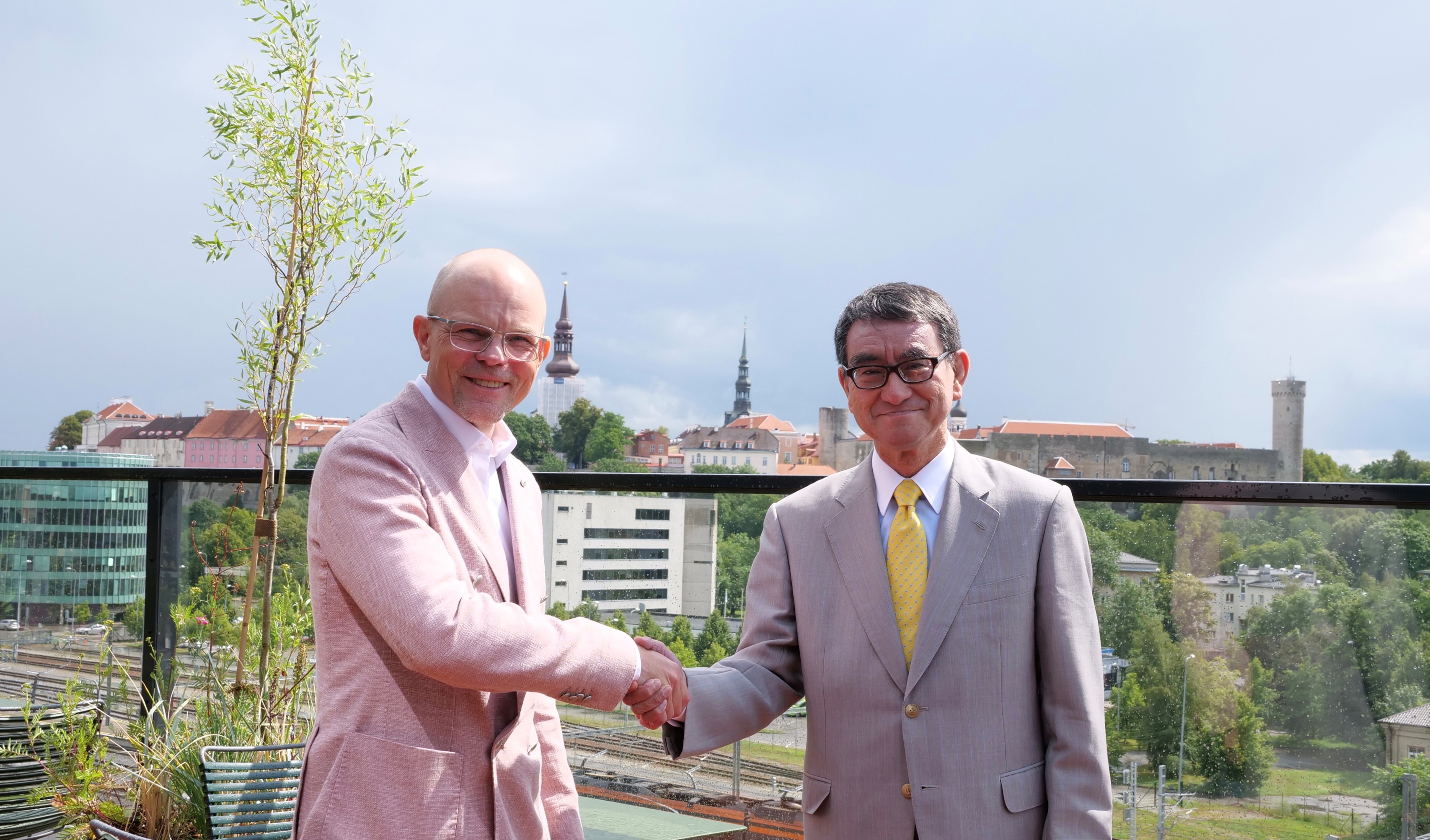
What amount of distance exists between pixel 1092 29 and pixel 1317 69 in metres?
28.8

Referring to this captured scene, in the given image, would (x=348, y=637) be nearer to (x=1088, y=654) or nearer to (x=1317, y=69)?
(x=1088, y=654)

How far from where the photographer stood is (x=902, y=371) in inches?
74.3

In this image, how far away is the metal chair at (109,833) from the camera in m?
2.53

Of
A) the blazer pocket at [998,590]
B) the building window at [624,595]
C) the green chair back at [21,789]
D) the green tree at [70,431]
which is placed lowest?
the green tree at [70,431]

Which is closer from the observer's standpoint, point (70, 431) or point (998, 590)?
point (998, 590)

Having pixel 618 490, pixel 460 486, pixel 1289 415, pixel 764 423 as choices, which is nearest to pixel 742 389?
pixel 764 423

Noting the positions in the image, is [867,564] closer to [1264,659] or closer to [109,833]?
[1264,659]

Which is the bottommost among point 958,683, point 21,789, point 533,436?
point 533,436

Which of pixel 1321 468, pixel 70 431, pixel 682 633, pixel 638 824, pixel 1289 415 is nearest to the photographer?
pixel 682 633

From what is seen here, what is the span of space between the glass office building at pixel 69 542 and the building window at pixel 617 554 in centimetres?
162

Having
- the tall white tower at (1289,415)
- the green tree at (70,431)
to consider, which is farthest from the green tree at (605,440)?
the tall white tower at (1289,415)

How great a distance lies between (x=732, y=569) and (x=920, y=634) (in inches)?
41.3

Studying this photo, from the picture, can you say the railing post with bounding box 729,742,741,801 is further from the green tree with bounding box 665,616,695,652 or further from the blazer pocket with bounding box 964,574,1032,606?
the blazer pocket with bounding box 964,574,1032,606

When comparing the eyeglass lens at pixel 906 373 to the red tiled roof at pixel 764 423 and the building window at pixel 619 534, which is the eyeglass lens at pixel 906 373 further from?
the red tiled roof at pixel 764 423
